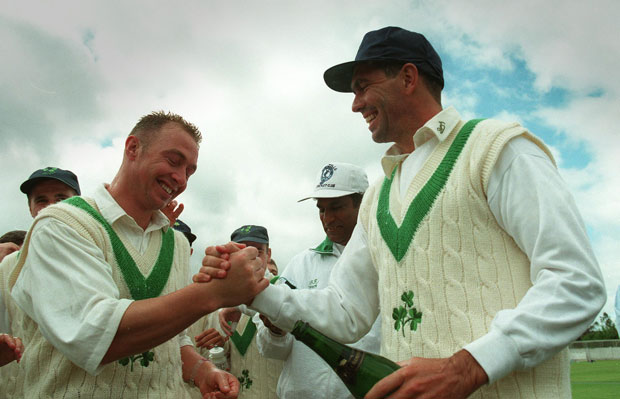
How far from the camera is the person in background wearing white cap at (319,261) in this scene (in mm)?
4141

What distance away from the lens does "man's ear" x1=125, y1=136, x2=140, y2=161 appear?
3248mm

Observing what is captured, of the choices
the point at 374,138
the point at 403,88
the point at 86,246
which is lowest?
the point at 86,246

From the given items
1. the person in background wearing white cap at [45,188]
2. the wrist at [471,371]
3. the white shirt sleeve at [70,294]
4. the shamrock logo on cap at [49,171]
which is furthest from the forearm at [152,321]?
the shamrock logo on cap at [49,171]

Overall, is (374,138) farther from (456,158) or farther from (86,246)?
(86,246)

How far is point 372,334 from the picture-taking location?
3.99m

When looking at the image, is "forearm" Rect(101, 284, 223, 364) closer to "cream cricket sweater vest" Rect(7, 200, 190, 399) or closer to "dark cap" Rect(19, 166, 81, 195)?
"cream cricket sweater vest" Rect(7, 200, 190, 399)

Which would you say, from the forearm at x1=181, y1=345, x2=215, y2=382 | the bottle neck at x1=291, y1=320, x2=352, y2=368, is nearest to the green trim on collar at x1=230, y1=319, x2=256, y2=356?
the forearm at x1=181, y1=345, x2=215, y2=382

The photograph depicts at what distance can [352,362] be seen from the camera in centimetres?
224

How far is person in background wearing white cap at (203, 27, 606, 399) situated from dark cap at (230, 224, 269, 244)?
3.29 metres

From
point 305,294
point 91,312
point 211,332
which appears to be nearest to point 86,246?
point 91,312

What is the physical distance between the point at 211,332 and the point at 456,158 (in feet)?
12.0

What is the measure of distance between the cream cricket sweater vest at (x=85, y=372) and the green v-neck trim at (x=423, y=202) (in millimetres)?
1466

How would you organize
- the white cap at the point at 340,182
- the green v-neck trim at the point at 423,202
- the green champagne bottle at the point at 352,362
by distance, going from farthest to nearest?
1. the white cap at the point at 340,182
2. the green v-neck trim at the point at 423,202
3. the green champagne bottle at the point at 352,362

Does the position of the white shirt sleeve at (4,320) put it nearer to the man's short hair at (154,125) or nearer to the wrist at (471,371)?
the man's short hair at (154,125)
